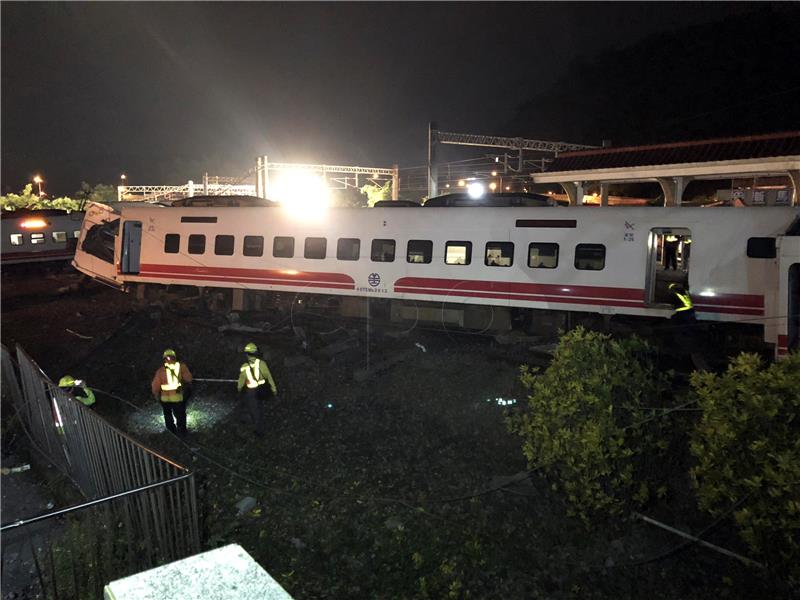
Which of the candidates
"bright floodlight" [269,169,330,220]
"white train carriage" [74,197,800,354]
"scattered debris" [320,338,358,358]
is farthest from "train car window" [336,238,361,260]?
"bright floodlight" [269,169,330,220]

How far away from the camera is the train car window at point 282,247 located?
585 inches

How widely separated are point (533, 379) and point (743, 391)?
2.05m

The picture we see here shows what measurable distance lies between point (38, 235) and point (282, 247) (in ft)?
64.2

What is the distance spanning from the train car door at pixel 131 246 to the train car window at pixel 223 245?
3113 mm

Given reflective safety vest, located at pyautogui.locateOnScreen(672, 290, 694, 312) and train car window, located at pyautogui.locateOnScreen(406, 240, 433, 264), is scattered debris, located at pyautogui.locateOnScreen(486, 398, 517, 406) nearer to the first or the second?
reflective safety vest, located at pyautogui.locateOnScreen(672, 290, 694, 312)

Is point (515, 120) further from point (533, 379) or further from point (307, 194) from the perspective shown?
point (533, 379)

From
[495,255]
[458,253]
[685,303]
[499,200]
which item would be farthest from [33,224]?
[685,303]

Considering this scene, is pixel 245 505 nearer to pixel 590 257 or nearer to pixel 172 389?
pixel 172 389

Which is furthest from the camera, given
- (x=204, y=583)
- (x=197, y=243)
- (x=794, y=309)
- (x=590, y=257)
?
(x=197, y=243)

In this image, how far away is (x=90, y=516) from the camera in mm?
5074

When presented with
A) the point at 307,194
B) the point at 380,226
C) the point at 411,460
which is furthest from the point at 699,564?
the point at 307,194

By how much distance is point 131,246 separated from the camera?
17453mm

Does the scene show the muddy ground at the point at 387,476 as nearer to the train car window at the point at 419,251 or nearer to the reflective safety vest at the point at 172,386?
the reflective safety vest at the point at 172,386

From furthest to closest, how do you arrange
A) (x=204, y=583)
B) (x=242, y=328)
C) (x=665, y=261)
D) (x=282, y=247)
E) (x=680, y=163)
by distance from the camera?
Result: (x=680, y=163) → (x=665, y=261) → (x=282, y=247) → (x=242, y=328) → (x=204, y=583)
